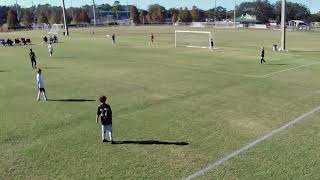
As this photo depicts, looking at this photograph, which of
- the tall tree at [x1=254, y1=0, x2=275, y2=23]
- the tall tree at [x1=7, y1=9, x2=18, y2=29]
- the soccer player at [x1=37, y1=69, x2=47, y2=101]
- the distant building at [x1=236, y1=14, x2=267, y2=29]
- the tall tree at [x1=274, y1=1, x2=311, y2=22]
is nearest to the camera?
the soccer player at [x1=37, y1=69, x2=47, y2=101]

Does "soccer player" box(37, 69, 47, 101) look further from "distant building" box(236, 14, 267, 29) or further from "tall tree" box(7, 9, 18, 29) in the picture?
"tall tree" box(7, 9, 18, 29)

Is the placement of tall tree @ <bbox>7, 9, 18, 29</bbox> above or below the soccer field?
above

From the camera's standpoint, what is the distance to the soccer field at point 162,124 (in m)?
11.9

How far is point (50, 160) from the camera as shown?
12430 mm

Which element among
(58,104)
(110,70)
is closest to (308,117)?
(58,104)

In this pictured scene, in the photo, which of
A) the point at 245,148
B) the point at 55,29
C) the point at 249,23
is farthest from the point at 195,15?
the point at 245,148

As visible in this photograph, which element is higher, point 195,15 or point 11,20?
point 195,15

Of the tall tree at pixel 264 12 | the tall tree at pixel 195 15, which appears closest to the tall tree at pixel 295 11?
the tall tree at pixel 264 12

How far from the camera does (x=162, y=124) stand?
53.5 feet

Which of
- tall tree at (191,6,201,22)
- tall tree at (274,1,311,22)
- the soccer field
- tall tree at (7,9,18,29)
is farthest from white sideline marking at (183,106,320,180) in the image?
tall tree at (274,1,311,22)

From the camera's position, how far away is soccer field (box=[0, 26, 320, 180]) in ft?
39.0

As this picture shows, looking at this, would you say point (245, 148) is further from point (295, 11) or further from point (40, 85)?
point (295, 11)

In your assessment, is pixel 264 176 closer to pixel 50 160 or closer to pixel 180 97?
pixel 50 160

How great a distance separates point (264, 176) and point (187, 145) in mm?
3298
